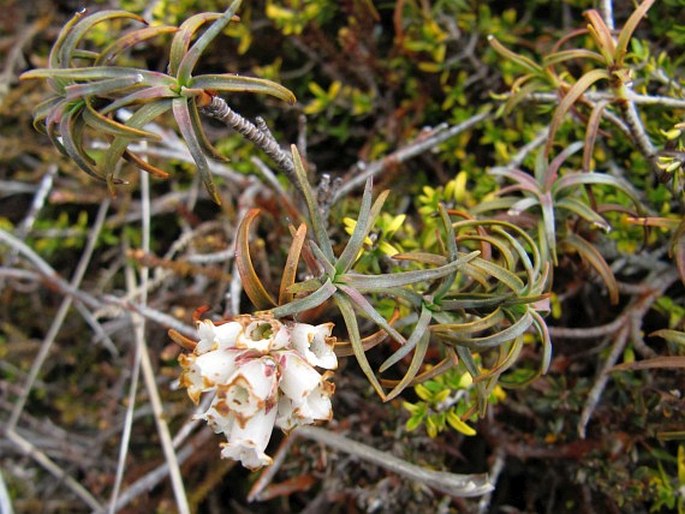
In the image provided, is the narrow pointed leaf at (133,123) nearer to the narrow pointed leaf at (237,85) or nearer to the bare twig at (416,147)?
the narrow pointed leaf at (237,85)

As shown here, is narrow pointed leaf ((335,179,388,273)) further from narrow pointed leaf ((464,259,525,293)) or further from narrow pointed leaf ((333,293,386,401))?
narrow pointed leaf ((464,259,525,293))

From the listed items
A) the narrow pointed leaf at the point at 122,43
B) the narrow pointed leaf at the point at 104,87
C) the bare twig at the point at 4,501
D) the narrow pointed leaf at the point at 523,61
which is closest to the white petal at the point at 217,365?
the narrow pointed leaf at the point at 104,87

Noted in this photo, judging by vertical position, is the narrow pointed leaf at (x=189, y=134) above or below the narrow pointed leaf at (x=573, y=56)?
above

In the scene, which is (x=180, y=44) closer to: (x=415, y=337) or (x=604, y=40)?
(x=415, y=337)

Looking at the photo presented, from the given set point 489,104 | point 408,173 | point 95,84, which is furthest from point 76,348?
point 489,104

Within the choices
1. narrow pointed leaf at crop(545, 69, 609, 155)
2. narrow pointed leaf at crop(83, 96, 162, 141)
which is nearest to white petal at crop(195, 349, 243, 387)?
narrow pointed leaf at crop(83, 96, 162, 141)

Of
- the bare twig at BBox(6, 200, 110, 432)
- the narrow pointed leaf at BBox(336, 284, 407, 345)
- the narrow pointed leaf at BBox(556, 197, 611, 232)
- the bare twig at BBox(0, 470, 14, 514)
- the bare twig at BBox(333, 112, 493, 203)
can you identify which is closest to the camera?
the narrow pointed leaf at BBox(336, 284, 407, 345)

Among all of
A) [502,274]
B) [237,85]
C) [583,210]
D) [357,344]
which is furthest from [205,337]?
[583,210]
